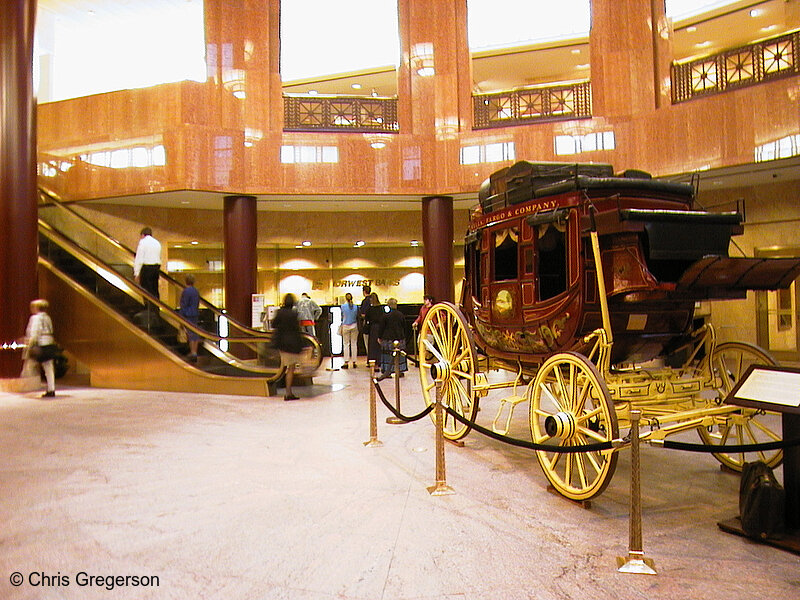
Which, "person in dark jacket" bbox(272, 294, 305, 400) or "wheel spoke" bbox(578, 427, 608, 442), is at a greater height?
"person in dark jacket" bbox(272, 294, 305, 400)

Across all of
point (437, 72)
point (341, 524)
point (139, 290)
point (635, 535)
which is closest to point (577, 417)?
point (635, 535)

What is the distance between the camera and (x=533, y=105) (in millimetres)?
13281

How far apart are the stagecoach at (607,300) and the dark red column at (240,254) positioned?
8647mm

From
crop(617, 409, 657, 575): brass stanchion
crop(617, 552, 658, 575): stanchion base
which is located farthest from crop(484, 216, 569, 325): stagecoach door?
crop(617, 552, 658, 575): stanchion base

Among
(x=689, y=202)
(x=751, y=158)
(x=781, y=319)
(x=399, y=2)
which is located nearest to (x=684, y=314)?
(x=689, y=202)

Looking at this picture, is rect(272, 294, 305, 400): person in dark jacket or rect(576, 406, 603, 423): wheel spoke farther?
rect(272, 294, 305, 400): person in dark jacket

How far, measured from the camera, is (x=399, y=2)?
45.7 feet

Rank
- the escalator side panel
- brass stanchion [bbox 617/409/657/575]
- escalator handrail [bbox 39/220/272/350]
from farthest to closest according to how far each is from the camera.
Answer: escalator handrail [bbox 39/220/272/350] < the escalator side panel < brass stanchion [bbox 617/409/657/575]

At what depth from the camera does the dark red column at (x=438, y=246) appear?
13672mm

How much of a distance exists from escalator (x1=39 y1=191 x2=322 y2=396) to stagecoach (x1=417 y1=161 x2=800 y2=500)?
540 centimetres

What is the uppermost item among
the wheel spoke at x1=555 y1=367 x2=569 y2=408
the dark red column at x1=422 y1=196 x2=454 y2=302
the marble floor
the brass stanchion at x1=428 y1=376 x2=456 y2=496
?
the dark red column at x1=422 y1=196 x2=454 y2=302

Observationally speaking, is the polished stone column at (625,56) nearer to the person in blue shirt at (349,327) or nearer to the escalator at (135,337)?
the person in blue shirt at (349,327)

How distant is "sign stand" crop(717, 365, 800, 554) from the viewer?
3.52 meters

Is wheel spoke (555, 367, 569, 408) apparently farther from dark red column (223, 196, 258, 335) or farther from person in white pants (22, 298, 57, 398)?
dark red column (223, 196, 258, 335)
